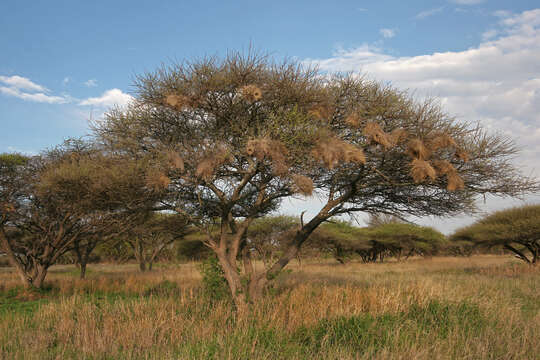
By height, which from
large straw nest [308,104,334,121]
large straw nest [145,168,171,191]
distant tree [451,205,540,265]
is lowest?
distant tree [451,205,540,265]

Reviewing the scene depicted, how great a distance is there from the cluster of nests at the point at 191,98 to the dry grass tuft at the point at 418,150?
3.34 m

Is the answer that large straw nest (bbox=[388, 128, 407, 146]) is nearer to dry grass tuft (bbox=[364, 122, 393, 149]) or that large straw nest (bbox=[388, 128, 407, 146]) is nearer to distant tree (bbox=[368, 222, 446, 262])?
dry grass tuft (bbox=[364, 122, 393, 149])

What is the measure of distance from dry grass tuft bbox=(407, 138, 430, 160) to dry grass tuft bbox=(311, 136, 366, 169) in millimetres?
1306

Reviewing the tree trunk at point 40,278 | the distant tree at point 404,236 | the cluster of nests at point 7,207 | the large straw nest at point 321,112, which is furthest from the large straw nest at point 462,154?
the distant tree at point 404,236

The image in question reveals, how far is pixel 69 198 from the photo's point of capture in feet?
39.3

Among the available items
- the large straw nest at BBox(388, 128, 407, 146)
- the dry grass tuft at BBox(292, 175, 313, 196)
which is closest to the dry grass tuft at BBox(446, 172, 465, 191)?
the large straw nest at BBox(388, 128, 407, 146)

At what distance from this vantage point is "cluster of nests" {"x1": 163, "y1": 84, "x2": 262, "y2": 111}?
→ 801cm

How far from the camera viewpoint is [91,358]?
5145 millimetres

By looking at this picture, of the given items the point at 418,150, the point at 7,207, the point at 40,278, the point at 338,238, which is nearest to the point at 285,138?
the point at 418,150

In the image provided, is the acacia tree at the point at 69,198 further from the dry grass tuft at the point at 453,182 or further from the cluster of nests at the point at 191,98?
the dry grass tuft at the point at 453,182

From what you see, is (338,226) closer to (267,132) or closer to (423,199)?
(423,199)

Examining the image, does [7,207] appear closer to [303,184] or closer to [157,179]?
[157,179]

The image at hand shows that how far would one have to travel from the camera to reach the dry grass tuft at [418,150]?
25.4 feet

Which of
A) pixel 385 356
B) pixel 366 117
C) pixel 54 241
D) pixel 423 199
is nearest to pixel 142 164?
pixel 366 117
